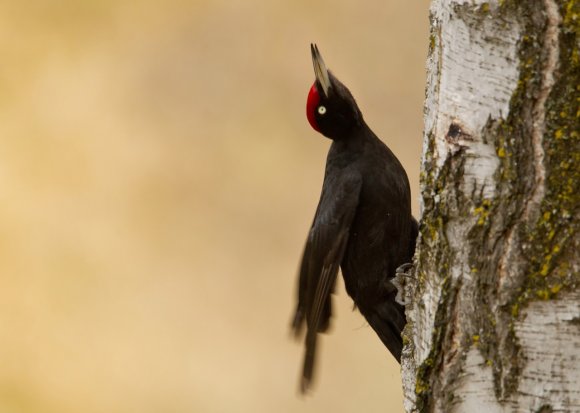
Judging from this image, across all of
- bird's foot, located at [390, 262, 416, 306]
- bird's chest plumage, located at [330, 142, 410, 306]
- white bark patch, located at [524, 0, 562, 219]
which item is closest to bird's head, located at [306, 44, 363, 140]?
bird's chest plumage, located at [330, 142, 410, 306]

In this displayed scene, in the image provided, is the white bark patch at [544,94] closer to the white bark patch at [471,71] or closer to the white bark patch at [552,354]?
the white bark patch at [471,71]

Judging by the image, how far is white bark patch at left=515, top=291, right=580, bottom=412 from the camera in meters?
2.31

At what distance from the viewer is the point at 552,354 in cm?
232

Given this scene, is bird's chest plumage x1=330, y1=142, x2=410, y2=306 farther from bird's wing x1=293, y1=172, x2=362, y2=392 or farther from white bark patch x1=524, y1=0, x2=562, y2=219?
white bark patch x1=524, y1=0, x2=562, y2=219

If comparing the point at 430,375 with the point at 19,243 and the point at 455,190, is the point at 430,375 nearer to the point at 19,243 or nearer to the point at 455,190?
the point at 455,190

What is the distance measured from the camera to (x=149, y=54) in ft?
23.7

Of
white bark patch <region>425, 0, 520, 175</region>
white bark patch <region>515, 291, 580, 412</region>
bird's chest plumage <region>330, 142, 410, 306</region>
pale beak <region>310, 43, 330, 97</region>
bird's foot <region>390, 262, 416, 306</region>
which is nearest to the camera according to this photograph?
white bark patch <region>515, 291, 580, 412</region>

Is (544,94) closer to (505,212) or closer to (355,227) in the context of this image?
(505,212)

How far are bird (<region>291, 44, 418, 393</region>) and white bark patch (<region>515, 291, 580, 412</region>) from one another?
147 centimetres

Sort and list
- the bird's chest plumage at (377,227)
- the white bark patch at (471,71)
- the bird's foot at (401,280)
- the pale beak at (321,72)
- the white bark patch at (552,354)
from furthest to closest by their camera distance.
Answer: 1. the pale beak at (321,72)
2. the bird's chest plumage at (377,227)
3. the bird's foot at (401,280)
4. the white bark patch at (471,71)
5. the white bark patch at (552,354)

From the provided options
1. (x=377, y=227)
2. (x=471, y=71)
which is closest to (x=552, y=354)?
(x=471, y=71)

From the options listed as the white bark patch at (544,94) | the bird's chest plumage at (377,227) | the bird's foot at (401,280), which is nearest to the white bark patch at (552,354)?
the white bark patch at (544,94)

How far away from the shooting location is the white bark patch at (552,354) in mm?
2312

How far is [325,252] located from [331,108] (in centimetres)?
65
